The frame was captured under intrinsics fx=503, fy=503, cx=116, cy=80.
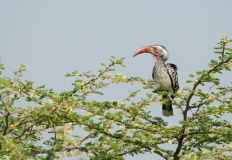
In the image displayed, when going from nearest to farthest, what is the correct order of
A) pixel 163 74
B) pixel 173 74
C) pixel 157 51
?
pixel 163 74 → pixel 173 74 → pixel 157 51

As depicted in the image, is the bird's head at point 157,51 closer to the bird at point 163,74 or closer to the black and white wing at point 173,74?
the bird at point 163,74

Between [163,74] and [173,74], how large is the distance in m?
0.21

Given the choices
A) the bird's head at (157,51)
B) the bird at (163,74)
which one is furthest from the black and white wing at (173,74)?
the bird's head at (157,51)

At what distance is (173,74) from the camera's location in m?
7.48

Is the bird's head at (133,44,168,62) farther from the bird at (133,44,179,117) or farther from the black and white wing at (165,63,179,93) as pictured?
the black and white wing at (165,63,179,93)

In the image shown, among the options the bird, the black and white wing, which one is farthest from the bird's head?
the black and white wing

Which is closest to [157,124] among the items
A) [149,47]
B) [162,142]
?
[162,142]

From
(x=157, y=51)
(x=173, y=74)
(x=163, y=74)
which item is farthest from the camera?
(x=157, y=51)

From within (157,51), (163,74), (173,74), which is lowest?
(163,74)

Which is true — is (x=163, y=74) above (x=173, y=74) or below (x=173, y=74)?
below

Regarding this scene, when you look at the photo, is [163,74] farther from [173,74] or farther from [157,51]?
[157,51]

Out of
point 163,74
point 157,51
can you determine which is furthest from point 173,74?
point 157,51

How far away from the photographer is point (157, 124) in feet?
20.3

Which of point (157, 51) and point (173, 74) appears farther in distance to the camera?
point (157, 51)
